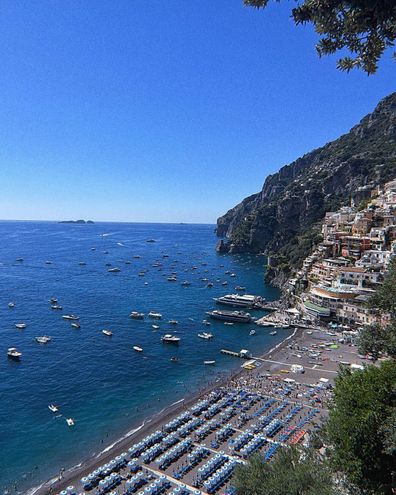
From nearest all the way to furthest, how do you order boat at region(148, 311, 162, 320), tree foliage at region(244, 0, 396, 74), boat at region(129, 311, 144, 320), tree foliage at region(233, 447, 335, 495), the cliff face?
1. tree foliage at region(244, 0, 396, 74)
2. tree foliage at region(233, 447, 335, 495)
3. boat at region(129, 311, 144, 320)
4. boat at region(148, 311, 162, 320)
5. the cliff face

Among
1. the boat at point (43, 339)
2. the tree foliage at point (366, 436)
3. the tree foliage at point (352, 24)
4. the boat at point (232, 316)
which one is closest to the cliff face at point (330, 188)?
the boat at point (232, 316)

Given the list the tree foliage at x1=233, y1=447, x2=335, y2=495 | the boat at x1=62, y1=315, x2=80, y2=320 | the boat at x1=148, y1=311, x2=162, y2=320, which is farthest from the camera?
the boat at x1=148, y1=311, x2=162, y2=320

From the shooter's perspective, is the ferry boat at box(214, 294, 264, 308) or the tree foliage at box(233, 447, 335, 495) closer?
the tree foliage at box(233, 447, 335, 495)

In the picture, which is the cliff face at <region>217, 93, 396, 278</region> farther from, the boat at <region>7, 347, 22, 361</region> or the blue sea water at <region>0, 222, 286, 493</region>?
the boat at <region>7, 347, 22, 361</region>

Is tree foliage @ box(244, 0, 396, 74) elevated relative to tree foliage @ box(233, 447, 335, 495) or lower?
elevated

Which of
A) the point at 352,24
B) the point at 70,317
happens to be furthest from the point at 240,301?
the point at 352,24

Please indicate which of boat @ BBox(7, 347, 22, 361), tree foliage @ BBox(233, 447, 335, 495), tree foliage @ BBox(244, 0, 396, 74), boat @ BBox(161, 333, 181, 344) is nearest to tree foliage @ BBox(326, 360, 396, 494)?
tree foliage @ BBox(233, 447, 335, 495)

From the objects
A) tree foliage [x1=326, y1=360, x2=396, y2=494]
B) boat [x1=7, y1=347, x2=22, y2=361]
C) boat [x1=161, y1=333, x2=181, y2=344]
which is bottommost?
boat [x1=7, y1=347, x2=22, y2=361]

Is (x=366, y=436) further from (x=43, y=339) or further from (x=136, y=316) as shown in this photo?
(x=136, y=316)

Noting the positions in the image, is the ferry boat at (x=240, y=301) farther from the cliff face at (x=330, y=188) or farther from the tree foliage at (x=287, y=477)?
the tree foliage at (x=287, y=477)
